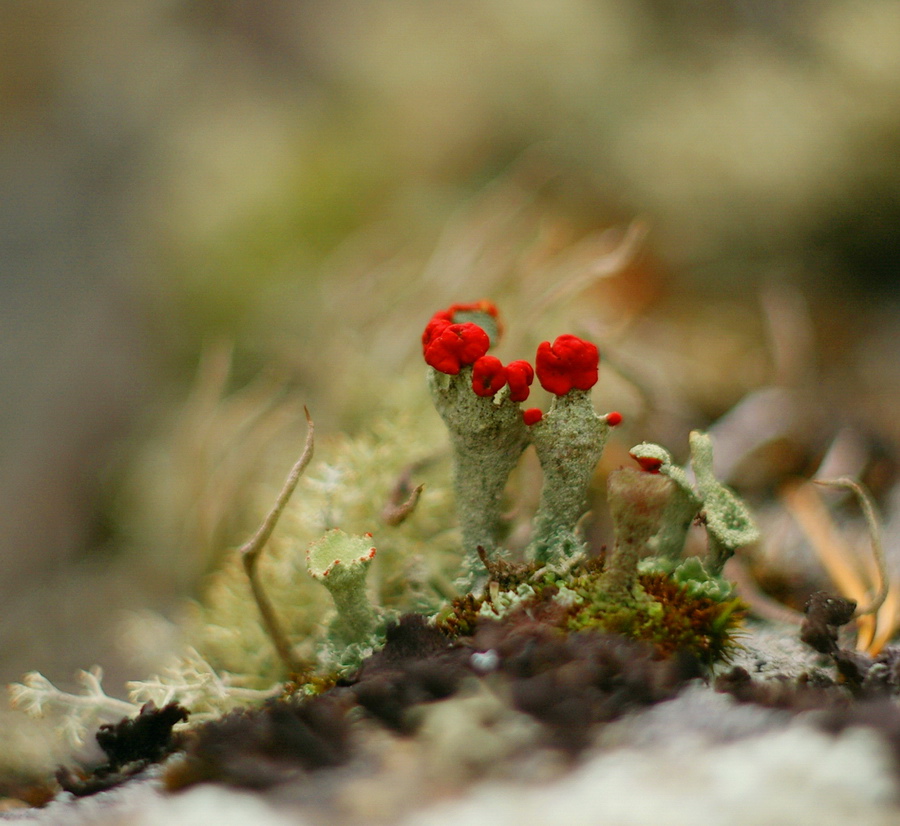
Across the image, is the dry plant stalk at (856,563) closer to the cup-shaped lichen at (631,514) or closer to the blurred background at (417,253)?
the blurred background at (417,253)

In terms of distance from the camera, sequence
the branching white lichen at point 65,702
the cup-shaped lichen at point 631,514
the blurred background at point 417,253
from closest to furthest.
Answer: the cup-shaped lichen at point 631,514
the branching white lichen at point 65,702
the blurred background at point 417,253

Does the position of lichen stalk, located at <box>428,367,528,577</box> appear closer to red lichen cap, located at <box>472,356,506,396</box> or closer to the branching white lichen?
red lichen cap, located at <box>472,356,506,396</box>

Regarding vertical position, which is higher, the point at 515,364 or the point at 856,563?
the point at 515,364

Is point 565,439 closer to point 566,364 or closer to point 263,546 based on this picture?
point 566,364

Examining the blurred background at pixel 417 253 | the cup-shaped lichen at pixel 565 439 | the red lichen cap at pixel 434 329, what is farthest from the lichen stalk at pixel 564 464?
the blurred background at pixel 417 253

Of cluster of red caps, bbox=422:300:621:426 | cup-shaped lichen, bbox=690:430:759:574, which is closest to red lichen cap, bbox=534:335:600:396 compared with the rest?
cluster of red caps, bbox=422:300:621:426

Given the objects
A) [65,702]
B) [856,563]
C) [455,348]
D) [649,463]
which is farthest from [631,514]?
[65,702]
